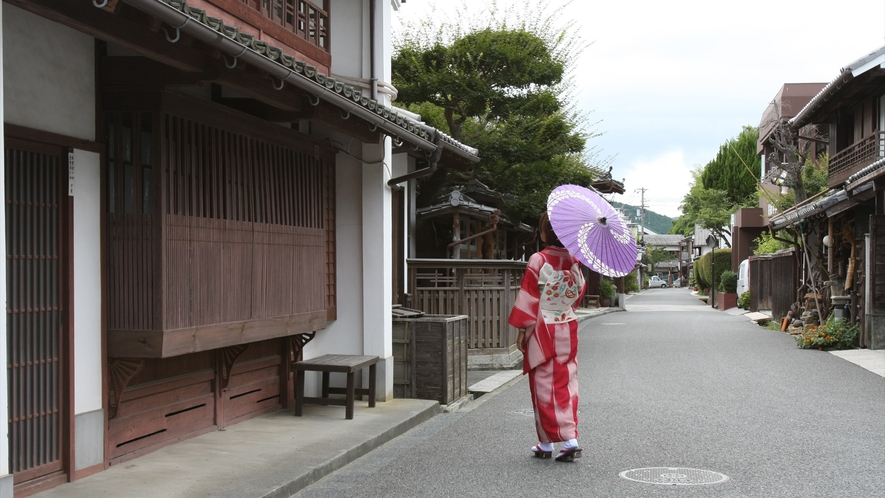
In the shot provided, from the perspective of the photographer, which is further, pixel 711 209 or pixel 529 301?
pixel 711 209

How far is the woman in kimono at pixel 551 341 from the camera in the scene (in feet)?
24.1

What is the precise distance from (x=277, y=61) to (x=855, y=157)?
22.5 metres

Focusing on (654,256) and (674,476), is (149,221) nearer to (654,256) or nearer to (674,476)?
(674,476)

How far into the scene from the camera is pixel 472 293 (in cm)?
1555

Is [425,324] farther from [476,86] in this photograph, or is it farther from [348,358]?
[476,86]

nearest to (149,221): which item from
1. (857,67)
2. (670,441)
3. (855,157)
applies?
(670,441)

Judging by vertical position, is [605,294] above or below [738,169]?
below

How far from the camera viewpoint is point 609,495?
6.14m

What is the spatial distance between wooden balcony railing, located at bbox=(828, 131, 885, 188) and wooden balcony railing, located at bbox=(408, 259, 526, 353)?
12.2 m

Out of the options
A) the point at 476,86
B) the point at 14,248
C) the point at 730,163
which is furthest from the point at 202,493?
the point at 730,163

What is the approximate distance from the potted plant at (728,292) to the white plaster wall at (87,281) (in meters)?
36.3

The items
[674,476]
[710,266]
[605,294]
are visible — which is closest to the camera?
[674,476]

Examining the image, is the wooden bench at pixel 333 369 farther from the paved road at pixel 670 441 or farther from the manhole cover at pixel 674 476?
the manhole cover at pixel 674 476

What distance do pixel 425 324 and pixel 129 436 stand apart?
15.1 feet
